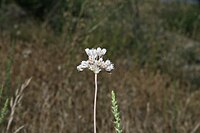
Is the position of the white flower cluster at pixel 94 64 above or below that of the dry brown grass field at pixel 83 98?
below

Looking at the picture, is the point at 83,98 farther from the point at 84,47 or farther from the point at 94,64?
the point at 94,64

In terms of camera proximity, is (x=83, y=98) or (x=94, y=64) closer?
(x=94, y=64)

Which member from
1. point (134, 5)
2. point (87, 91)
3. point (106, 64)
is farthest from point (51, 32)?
point (106, 64)

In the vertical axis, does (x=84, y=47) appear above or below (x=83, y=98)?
above

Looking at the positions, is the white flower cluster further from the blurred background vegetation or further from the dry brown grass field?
the dry brown grass field

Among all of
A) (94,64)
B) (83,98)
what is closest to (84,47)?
(83,98)

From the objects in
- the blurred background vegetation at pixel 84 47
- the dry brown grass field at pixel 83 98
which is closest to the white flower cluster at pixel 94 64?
the blurred background vegetation at pixel 84 47

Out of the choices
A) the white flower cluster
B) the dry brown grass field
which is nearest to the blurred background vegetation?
the dry brown grass field

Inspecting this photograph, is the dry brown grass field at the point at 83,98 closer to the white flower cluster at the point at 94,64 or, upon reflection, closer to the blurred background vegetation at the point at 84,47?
the blurred background vegetation at the point at 84,47
